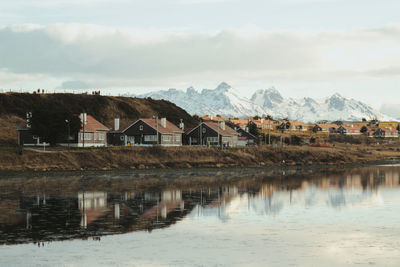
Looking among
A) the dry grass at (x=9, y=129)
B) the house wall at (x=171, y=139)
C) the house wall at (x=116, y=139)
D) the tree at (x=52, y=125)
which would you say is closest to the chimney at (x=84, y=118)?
the tree at (x=52, y=125)

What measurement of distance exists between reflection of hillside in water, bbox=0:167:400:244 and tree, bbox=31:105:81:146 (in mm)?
27778

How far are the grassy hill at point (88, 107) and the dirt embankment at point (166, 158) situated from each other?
30589 millimetres

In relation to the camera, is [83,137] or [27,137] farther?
[27,137]

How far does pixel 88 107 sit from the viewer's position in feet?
473

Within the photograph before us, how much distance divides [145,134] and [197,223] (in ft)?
250

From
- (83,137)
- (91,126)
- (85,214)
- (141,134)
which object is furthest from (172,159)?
(85,214)

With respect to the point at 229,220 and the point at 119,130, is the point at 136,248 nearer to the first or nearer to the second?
the point at 229,220

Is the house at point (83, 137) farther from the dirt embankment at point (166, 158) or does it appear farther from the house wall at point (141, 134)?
the dirt embankment at point (166, 158)

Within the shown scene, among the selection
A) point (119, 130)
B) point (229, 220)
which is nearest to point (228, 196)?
point (229, 220)

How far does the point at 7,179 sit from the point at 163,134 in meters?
45.6

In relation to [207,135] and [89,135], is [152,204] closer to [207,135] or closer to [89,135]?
[89,135]

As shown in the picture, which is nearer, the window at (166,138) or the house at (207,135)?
the window at (166,138)

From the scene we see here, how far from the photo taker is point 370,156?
13200cm

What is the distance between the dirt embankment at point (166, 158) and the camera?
82.0 metres
